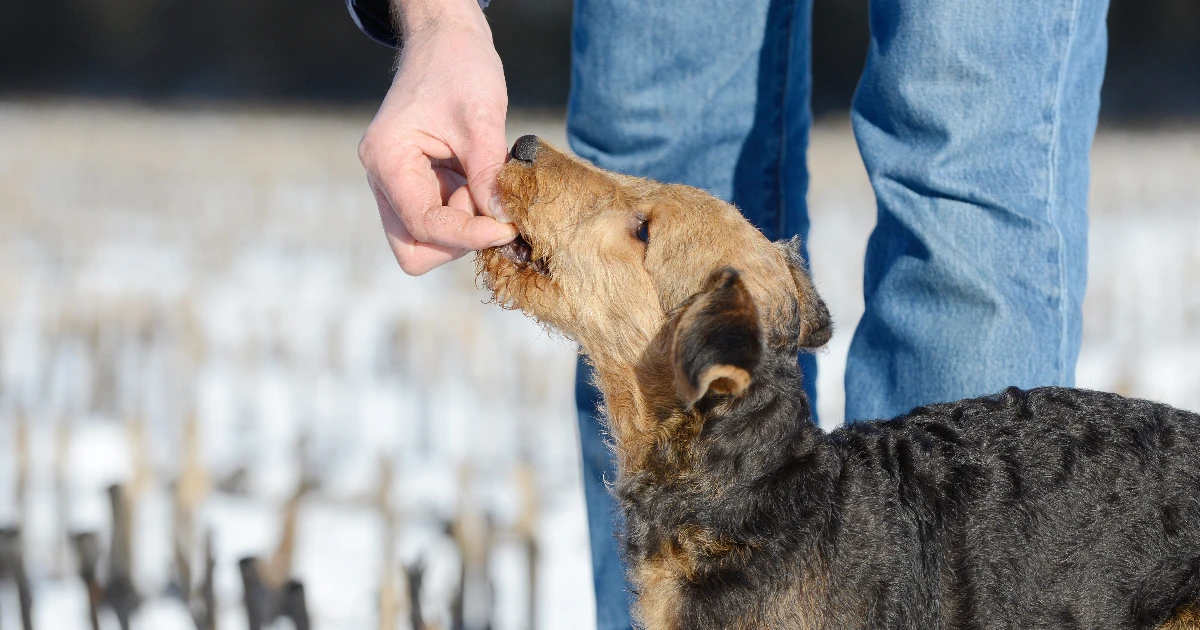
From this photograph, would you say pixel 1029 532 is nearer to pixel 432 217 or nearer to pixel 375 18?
pixel 432 217

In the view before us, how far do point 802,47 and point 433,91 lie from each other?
1433mm

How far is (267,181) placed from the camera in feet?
34.6

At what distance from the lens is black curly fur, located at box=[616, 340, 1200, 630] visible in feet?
8.46

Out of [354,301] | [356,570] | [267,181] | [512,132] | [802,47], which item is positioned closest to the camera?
[802,47]

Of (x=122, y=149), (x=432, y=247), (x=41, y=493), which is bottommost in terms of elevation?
(x=41, y=493)

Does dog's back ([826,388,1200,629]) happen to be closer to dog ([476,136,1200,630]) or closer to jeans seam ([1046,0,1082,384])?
dog ([476,136,1200,630])

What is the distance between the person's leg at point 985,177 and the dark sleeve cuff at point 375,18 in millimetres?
1554

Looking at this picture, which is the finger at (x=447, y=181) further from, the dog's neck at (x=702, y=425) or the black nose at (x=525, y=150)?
the dog's neck at (x=702, y=425)

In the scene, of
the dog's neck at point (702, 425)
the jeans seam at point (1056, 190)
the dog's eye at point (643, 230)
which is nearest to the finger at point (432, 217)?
the dog's eye at point (643, 230)

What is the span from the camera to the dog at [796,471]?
258 centimetres

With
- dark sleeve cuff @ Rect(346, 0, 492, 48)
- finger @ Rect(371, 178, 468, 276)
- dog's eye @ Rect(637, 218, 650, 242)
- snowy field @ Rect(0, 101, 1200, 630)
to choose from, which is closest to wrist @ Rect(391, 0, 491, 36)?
dark sleeve cuff @ Rect(346, 0, 492, 48)

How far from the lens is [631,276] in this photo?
2879 millimetres

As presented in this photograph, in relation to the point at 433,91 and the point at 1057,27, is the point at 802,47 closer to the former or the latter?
the point at 1057,27

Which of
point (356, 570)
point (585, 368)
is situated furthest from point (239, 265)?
point (585, 368)
